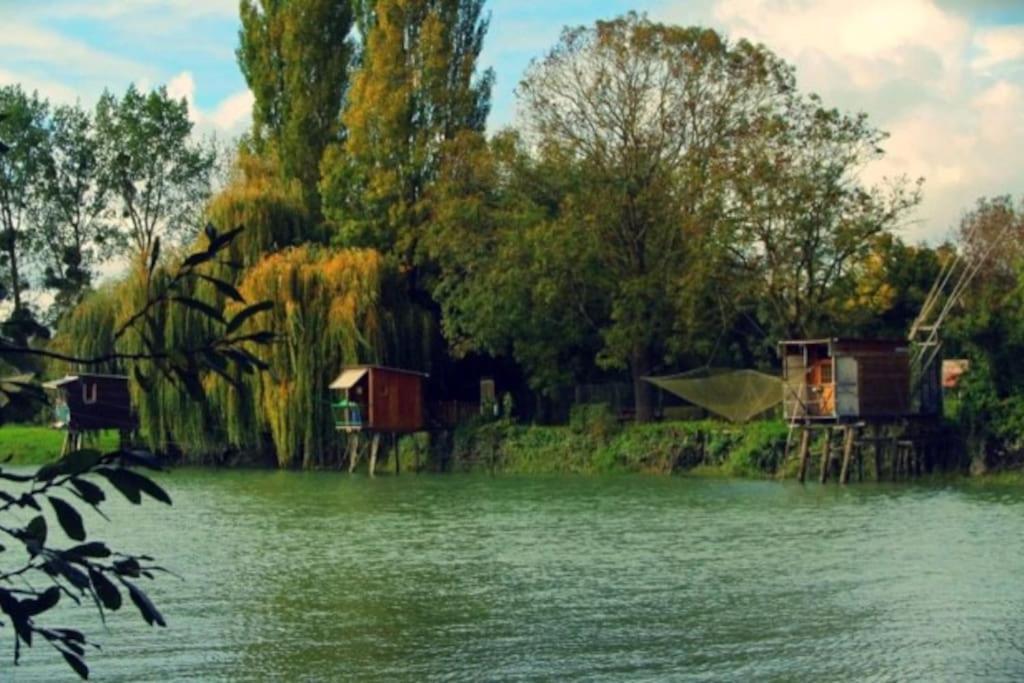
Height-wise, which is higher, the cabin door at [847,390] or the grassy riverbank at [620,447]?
the cabin door at [847,390]

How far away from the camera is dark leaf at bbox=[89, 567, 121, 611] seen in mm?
3783

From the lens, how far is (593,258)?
42594 mm

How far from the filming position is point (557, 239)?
42125mm

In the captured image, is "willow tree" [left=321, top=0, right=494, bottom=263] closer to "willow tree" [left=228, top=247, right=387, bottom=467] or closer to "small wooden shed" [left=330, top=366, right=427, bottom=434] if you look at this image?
"willow tree" [left=228, top=247, right=387, bottom=467]

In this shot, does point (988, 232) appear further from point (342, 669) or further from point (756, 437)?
point (342, 669)

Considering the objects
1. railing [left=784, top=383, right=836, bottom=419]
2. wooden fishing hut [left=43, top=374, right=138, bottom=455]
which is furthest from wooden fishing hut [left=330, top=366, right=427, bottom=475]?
railing [left=784, top=383, right=836, bottom=419]

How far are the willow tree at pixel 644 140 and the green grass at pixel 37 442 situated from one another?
58.8 ft

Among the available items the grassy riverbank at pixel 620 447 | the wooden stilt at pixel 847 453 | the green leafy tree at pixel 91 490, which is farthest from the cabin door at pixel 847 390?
the green leafy tree at pixel 91 490

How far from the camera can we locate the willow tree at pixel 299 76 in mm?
52156

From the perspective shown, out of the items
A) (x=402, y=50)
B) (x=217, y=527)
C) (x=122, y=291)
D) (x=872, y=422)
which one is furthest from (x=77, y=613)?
(x=402, y=50)

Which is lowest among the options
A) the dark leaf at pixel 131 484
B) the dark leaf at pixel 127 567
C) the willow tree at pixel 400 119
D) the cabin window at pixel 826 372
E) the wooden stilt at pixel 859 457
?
the wooden stilt at pixel 859 457

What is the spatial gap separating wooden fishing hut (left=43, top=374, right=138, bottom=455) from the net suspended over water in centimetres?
1833

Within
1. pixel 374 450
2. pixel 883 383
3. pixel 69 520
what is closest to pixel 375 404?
pixel 374 450

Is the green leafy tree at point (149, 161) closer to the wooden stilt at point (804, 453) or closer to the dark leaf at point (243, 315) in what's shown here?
the wooden stilt at point (804, 453)
